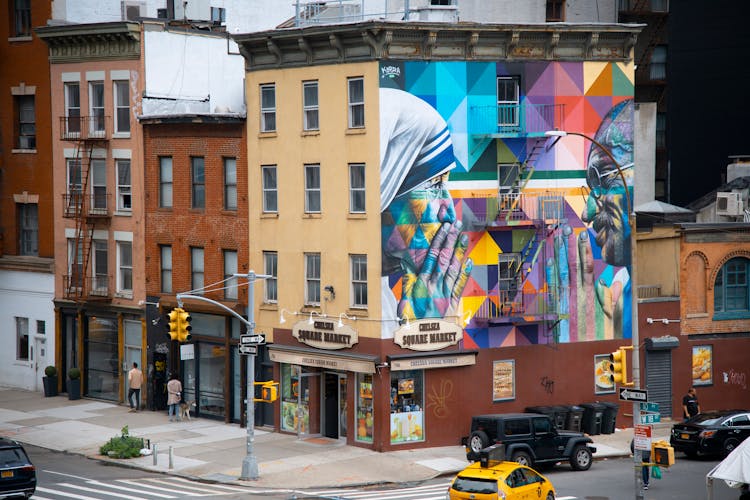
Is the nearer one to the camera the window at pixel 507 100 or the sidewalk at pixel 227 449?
the sidewalk at pixel 227 449

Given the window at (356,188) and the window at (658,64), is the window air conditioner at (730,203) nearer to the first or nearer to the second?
the window at (356,188)

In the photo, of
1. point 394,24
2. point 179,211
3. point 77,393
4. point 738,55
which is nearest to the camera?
point 394,24

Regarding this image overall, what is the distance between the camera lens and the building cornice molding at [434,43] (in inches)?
1740

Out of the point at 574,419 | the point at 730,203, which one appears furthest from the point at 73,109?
the point at 730,203

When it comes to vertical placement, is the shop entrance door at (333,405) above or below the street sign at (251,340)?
below

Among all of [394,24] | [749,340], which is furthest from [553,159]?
[749,340]

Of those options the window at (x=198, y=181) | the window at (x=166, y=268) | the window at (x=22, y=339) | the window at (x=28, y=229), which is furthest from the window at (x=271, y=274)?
the window at (x=22, y=339)

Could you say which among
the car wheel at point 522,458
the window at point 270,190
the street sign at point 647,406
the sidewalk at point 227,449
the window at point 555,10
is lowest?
the sidewalk at point 227,449

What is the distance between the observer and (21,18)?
60094 millimetres

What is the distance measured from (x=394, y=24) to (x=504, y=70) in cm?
483

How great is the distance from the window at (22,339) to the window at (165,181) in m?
11.3

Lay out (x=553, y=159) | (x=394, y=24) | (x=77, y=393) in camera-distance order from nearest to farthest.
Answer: (x=394, y=24), (x=553, y=159), (x=77, y=393)

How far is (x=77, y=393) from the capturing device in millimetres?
56062

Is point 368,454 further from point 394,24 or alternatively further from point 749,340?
point 749,340
